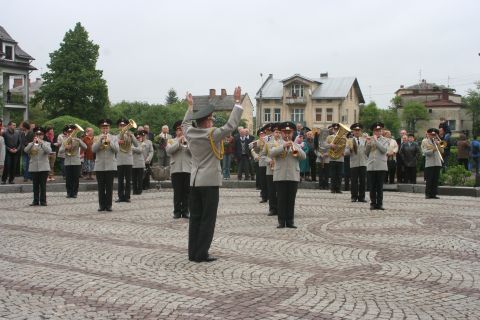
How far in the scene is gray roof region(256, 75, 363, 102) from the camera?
269ft

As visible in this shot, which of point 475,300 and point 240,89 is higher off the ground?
point 240,89

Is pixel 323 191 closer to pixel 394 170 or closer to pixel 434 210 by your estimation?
pixel 394 170

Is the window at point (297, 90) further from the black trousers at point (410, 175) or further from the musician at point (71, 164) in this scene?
the musician at point (71, 164)

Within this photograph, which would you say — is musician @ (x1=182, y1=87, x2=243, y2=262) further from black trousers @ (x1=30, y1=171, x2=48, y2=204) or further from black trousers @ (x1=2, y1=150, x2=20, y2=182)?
black trousers @ (x1=2, y1=150, x2=20, y2=182)

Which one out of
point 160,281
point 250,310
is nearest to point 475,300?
point 250,310

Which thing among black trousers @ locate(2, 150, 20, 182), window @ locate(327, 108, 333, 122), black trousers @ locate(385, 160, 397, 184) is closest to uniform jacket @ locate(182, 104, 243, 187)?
black trousers @ locate(2, 150, 20, 182)

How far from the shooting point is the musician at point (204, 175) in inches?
343

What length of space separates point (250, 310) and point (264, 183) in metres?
11.1

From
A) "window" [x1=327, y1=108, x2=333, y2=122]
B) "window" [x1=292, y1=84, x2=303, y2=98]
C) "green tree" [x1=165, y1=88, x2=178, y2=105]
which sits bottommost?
"window" [x1=327, y1=108, x2=333, y2=122]

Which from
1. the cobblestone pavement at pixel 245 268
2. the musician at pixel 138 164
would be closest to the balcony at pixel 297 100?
the musician at pixel 138 164

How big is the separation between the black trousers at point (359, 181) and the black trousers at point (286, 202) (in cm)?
540

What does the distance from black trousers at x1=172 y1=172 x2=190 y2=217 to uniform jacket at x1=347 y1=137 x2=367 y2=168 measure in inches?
212

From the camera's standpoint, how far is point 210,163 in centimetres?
918

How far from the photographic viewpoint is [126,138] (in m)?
16.7
